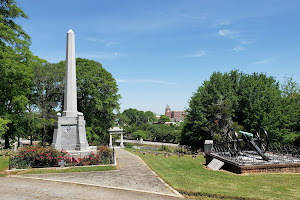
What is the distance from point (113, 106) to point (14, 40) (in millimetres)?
16492

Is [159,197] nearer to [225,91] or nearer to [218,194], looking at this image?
[218,194]

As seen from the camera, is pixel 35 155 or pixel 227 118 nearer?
pixel 35 155

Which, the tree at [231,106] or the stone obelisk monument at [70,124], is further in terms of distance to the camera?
the tree at [231,106]

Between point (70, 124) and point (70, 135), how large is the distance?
0.83 meters

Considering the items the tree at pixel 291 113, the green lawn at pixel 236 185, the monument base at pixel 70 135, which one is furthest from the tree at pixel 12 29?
the tree at pixel 291 113

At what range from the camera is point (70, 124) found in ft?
57.4

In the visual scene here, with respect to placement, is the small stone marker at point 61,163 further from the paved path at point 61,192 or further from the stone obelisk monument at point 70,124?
the paved path at point 61,192

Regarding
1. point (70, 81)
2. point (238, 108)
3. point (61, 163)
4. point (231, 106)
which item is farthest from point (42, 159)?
point (238, 108)

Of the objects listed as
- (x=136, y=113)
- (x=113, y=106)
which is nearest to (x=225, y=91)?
(x=113, y=106)

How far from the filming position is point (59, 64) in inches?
1309

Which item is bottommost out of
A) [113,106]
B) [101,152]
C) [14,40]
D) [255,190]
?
[255,190]

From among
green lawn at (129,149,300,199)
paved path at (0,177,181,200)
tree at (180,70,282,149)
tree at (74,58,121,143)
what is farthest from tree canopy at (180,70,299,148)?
paved path at (0,177,181,200)

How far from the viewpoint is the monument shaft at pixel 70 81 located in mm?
17906

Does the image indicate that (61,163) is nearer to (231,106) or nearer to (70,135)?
(70,135)
